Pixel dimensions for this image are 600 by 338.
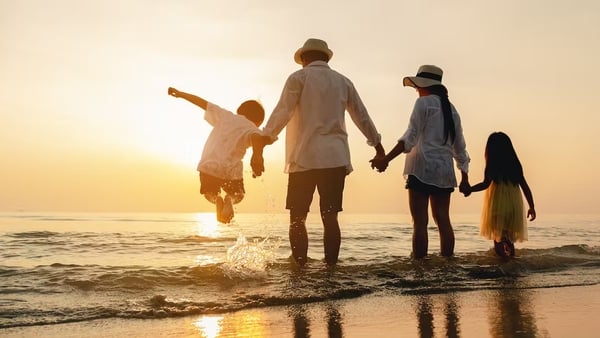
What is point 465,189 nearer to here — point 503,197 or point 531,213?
point 503,197

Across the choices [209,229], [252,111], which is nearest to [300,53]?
[252,111]

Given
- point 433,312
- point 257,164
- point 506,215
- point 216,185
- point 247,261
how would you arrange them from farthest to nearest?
point 506,215 → point 216,185 → point 247,261 → point 257,164 → point 433,312

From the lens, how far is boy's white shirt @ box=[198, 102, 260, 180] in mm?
6801

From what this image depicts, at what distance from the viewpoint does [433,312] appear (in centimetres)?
390

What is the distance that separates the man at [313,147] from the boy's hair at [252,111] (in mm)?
902

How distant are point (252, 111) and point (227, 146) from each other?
65 centimetres

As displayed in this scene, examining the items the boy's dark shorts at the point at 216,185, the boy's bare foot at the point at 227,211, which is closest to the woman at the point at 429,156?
the boy's dark shorts at the point at 216,185

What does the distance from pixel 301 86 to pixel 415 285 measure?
2388 mm

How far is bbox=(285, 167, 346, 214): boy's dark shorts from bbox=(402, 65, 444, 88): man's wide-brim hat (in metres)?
1.64

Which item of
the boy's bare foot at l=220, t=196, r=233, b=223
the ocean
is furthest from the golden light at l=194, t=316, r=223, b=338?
the boy's bare foot at l=220, t=196, r=233, b=223

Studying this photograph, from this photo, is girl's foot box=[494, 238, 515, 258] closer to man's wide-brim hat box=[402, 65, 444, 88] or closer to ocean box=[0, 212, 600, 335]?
ocean box=[0, 212, 600, 335]

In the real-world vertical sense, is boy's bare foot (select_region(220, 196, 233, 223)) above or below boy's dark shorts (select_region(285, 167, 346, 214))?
below

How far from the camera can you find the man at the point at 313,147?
6.21 metres

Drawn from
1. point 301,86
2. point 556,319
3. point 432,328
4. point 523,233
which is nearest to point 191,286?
point 301,86
